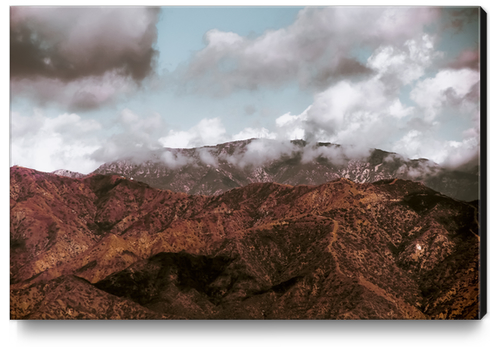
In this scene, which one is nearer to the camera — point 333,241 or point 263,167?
point 333,241

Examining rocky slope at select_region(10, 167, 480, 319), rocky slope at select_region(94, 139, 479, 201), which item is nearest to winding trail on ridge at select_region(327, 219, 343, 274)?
rocky slope at select_region(10, 167, 480, 319)

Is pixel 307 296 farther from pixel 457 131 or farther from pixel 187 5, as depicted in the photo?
pixel 187 5

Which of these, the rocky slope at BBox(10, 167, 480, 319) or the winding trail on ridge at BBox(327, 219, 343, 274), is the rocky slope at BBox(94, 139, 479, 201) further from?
the winding trail on ridge at BBox(327, 219, 343, 274)

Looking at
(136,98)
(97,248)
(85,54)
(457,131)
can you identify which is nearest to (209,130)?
(136,98)

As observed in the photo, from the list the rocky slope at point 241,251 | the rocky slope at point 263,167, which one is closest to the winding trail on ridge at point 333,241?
the rocky slope at point 241,251

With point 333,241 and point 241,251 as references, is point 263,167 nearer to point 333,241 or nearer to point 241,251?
point 241,251

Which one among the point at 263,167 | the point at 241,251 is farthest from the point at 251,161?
the point at 241,251
